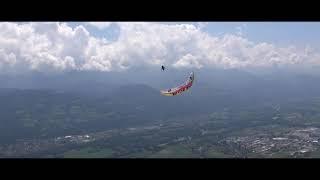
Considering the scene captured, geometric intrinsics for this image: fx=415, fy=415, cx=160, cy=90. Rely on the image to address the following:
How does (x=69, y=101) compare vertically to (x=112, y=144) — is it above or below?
above

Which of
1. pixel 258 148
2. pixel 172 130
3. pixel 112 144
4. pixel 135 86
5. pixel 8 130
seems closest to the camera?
pixel 258 148

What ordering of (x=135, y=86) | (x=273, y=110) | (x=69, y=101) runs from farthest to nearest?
(x=135, y=86) → (x=69, y=101) → (x=273, y=110)
